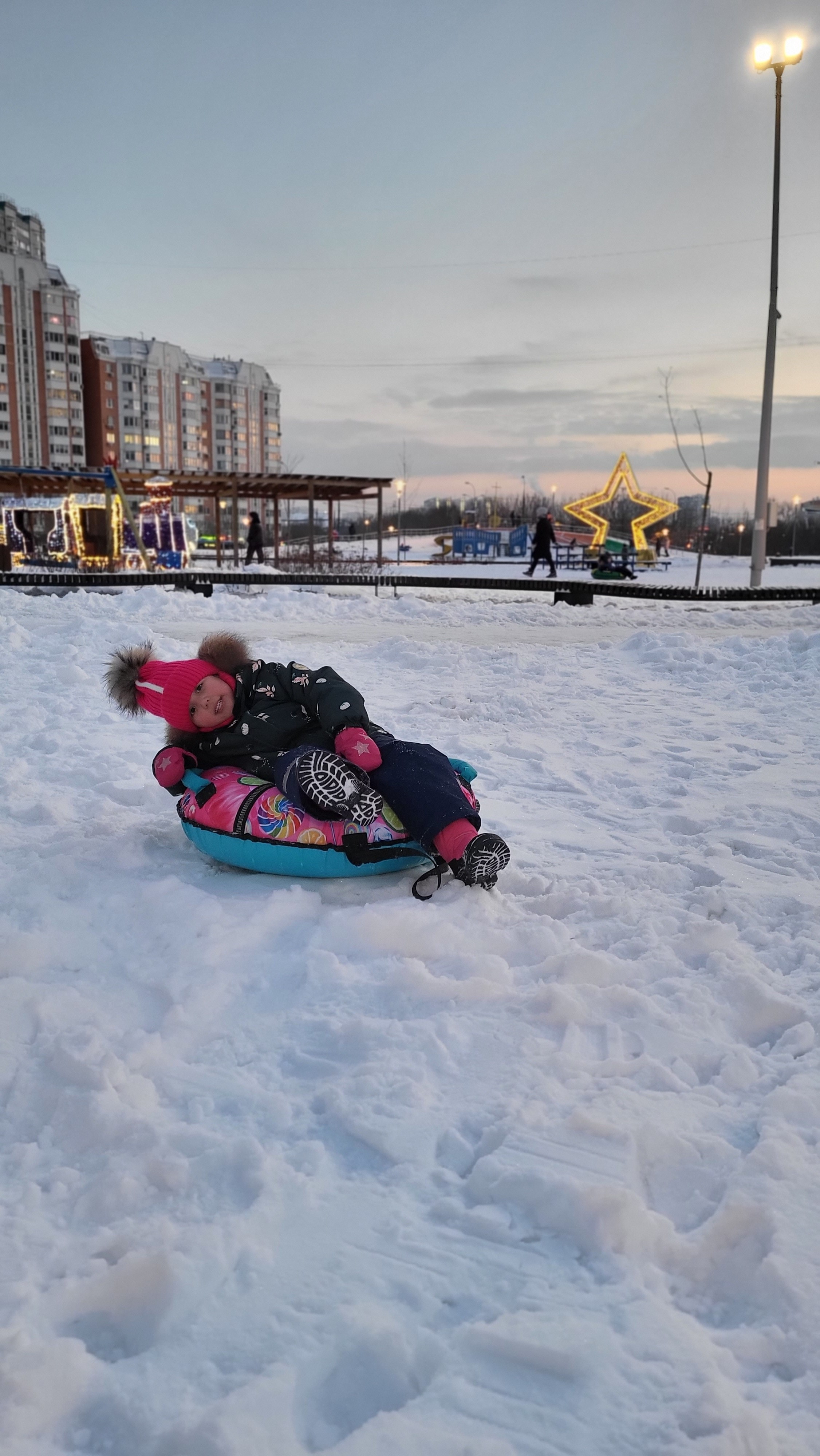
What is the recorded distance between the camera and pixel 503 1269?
1865 millimetres

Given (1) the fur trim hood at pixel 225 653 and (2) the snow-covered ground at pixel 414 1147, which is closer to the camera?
(2) the snow-covered ground at pixel 414 1147

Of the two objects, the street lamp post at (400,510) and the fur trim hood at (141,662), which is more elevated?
the street lamp post at (400,510)

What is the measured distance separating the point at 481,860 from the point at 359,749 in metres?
0.63

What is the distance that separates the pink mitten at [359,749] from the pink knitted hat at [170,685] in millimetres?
639

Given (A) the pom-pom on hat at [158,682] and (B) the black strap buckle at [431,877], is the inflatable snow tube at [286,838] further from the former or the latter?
(A) the pom-pom on hat at [158,682]

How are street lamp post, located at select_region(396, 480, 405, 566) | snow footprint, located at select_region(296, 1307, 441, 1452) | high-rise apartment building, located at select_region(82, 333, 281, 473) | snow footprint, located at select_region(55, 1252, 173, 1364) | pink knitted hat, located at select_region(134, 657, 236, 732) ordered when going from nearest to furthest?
snow footprint, located at select_region(296, 1307, 441, 1452) → snow footprint, located at select_region(55, 1252, 173, 1364) → pink knitted hat, located at select_region(134, 657, 236, 732) → street lamp post, located at select_region(396, 480, 405, 566) → high-rise apartment building, located at select_region(82, 333, 281, 473)

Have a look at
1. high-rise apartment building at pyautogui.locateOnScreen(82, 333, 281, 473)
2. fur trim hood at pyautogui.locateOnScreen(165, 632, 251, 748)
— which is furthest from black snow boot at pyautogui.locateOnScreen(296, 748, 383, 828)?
high-rise apartment building at pyautogui.locateOnScreen(82, 333, 281, 473)

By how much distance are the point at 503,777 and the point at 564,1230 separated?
3.74 metres

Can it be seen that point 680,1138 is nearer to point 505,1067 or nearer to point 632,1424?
point 505,1067

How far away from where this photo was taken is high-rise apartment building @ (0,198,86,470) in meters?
86.6

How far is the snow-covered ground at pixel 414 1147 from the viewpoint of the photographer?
62.7 inches

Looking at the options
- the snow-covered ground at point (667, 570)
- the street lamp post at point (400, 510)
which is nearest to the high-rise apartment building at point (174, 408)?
the street lamp post at point (400, 510)

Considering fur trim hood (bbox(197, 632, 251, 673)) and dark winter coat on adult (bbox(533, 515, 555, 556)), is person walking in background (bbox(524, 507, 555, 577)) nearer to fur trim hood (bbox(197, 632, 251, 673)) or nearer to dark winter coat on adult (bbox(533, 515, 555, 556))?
dark winter coat on adult (bbox(533, 515, 555, 556))

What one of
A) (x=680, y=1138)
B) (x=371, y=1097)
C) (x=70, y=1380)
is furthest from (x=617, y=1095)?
(x=70, y=1380)
